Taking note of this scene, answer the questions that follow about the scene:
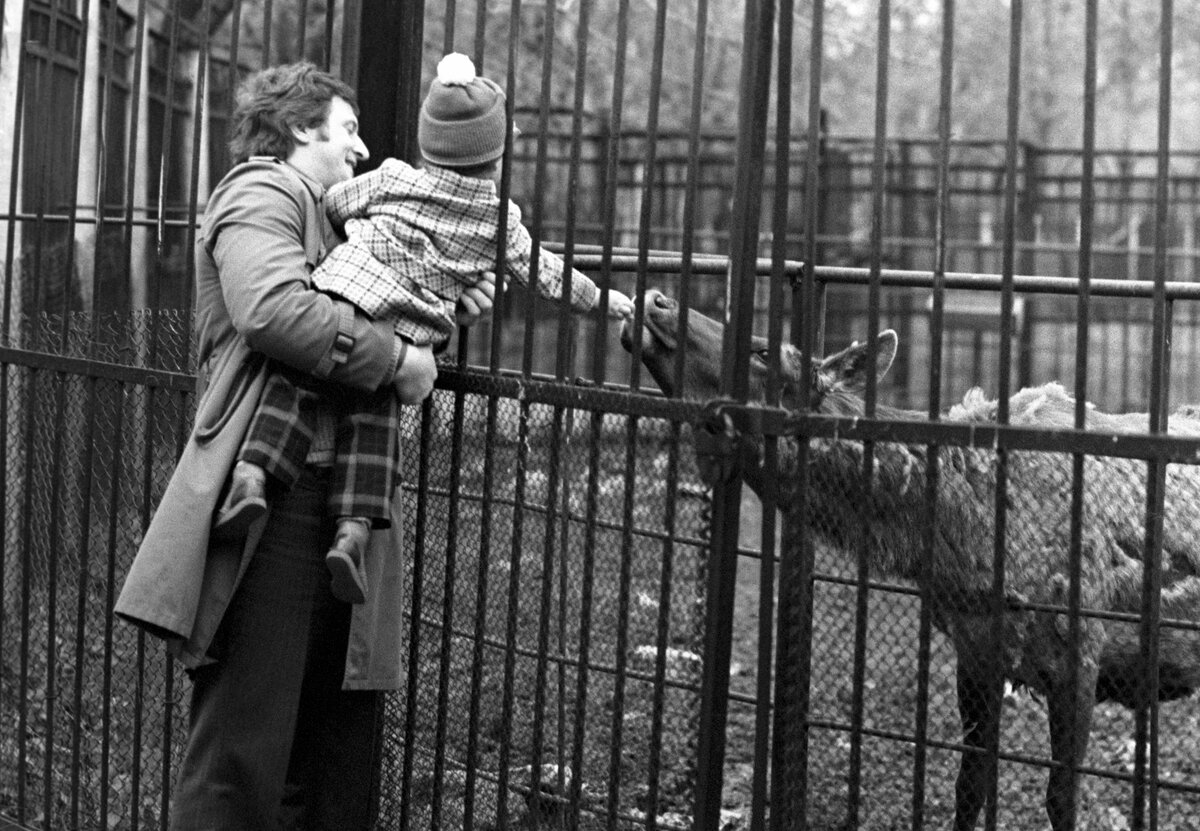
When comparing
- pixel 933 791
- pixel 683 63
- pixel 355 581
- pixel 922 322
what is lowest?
pixel 933 791

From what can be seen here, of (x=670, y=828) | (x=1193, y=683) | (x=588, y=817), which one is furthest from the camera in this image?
(x=1193, y=683)

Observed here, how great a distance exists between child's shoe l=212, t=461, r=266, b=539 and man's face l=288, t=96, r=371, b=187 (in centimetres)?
78

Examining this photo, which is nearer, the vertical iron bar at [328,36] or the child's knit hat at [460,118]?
the child's knit hat at [460,118]

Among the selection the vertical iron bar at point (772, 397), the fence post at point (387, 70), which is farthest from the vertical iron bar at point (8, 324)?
the vertical iron bar at point (772, 397)

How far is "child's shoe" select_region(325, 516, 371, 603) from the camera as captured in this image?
3516 mm

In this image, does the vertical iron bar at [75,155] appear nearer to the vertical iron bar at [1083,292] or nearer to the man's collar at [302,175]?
the man's collar at [302,175]

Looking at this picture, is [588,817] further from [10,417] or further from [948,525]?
[10,417]

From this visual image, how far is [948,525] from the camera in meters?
4.61

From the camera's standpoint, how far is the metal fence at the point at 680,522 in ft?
10.9

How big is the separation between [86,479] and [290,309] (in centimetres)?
179

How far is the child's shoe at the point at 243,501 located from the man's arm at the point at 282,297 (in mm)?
263

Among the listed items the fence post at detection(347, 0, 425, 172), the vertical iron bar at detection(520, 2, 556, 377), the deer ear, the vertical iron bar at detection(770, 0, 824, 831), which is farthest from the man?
the deer ear

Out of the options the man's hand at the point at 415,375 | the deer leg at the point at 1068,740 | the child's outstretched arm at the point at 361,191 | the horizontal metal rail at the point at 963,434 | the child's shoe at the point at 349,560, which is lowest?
the deer leg at the point at 1068,740

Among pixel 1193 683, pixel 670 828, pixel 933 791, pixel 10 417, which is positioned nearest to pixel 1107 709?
pixel 933 791
